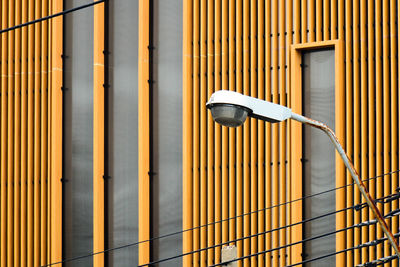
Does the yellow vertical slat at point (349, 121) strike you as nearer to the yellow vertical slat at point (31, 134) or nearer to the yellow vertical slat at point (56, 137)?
the yellow vertical slat at point (56, 137)

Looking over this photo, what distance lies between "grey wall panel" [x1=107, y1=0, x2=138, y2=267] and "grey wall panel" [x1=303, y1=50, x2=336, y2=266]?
115 inches

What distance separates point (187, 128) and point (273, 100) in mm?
1456

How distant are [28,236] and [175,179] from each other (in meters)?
2.91

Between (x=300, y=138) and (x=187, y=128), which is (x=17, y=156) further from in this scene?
(x=300, y=138)

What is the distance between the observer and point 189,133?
1166 centimetres

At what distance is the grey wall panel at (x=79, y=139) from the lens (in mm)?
12602

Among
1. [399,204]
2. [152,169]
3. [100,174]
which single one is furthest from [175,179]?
[399,204]

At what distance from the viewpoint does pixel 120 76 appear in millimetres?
12508

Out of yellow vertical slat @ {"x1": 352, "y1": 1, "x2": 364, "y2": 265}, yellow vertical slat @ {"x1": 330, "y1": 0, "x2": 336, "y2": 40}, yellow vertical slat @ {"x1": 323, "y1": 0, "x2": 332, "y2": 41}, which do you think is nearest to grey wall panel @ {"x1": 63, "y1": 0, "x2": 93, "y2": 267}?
yellow vertical slat @ {"x1": 323, "y1": 0, "x2": 332, "y2": 41}

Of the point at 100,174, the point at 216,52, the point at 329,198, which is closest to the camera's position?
the point at 329,198

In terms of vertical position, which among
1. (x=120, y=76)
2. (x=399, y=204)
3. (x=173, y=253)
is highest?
(x=120, y=76)

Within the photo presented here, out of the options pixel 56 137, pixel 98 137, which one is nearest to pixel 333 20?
pixel 98 137

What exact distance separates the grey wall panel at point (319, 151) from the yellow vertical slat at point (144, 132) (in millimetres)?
2626

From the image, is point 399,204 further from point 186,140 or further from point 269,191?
point 186,140
